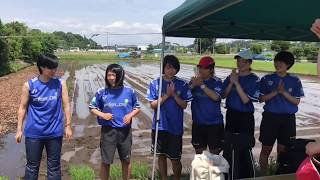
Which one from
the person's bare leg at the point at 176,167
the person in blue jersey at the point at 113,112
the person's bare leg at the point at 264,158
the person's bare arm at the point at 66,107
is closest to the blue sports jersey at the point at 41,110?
the person's bare arm at the point at 66,107

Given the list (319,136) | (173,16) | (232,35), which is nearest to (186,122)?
(319,136)

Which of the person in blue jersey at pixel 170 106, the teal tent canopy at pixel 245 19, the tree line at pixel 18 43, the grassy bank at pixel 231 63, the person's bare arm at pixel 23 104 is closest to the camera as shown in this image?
the teal tent canopy at pixel 245 19

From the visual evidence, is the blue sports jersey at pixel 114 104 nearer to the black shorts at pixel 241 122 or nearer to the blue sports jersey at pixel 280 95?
the black shorts at pixel 241 122

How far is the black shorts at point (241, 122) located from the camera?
17.4 ft

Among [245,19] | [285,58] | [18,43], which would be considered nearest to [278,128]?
[285,58]

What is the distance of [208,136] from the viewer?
5348 millimetres

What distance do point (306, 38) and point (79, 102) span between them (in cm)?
1097

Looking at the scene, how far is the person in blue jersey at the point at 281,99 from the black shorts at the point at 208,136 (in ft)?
2.19

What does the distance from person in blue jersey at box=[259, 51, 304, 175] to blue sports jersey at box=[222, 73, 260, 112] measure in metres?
0.21

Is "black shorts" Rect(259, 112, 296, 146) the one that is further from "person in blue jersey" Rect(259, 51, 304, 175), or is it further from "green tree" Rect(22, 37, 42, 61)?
"green tree" Rect(22, 37, 42, 61)

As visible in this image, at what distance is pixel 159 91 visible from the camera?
5.02 metres

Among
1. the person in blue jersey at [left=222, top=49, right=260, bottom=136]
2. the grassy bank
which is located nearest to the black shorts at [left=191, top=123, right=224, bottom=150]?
the person in blue jersey at [left=222, top=49, right=260, bottom=136]

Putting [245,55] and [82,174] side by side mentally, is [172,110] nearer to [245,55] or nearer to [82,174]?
[245,55]

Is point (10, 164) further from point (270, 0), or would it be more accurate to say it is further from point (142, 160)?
point (270, 0)
